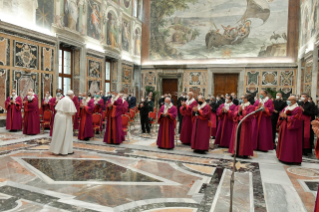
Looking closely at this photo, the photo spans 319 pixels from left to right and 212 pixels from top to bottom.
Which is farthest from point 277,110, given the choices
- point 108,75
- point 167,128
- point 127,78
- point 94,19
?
point 127,78

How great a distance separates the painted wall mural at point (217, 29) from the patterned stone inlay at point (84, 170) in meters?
15.4

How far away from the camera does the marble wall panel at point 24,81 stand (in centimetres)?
1005

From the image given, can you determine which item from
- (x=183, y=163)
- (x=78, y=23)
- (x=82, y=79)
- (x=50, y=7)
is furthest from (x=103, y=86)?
(x=183, y=163)

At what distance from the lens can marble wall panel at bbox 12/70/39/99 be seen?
10047 mm

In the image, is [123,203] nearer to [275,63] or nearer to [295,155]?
[295,155]

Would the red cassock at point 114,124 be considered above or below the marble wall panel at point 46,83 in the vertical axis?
below

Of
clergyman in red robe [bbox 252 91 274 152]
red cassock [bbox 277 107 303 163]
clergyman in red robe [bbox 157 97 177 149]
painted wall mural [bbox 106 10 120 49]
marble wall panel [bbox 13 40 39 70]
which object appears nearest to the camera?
red cassock [bbox 277 107 303 163]

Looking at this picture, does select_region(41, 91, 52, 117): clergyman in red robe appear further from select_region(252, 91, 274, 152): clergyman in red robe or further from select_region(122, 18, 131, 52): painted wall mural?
select_region(122, 18, 131, 52): painted wall mural

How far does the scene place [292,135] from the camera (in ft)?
20.8

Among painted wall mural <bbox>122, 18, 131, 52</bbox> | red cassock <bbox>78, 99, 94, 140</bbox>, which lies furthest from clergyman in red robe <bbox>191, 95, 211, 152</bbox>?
painted wall mural <bbox>122, 18, 131, 52</bbox>

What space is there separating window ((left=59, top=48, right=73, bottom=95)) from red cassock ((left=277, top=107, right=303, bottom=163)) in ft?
36.3

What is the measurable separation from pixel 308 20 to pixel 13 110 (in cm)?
1601

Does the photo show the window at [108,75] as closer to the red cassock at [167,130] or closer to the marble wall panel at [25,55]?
the marble wall panel at [25,55]

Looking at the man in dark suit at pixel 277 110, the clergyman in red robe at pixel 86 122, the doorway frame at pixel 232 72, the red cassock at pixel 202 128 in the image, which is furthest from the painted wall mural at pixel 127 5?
the red cassock at pixel 202 128
